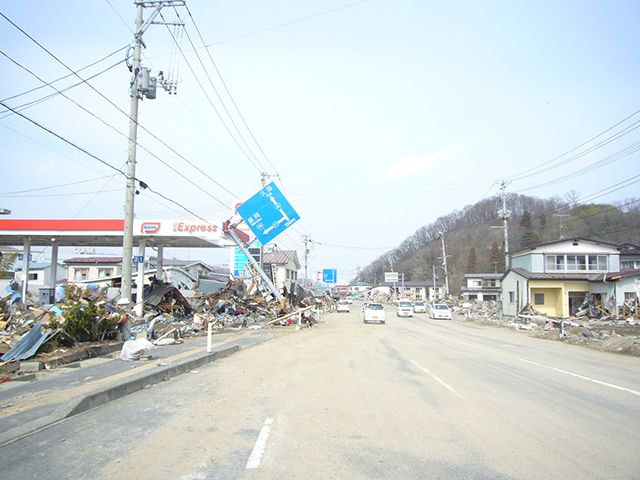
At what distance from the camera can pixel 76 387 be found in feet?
26.5

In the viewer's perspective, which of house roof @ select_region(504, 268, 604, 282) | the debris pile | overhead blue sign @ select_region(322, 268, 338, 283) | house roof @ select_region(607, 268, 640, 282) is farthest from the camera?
overhead blue sign @ select_region(322, 268, 338, 283)

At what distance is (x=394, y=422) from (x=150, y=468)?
344 cm

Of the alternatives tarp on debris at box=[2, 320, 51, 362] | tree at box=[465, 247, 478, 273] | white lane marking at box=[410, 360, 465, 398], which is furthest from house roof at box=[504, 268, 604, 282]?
tree at box=[465, 247, 478, 273]

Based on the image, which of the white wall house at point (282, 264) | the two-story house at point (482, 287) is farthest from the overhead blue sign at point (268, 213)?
the two-story house at point (482, 287)

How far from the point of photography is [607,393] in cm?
833

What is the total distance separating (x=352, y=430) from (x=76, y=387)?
566 cm

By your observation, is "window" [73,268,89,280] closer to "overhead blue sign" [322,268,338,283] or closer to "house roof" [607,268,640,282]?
"overhead blue sign" [322,268,338,283]

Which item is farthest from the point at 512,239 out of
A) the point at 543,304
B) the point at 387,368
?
the point at 387,368

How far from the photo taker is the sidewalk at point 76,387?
6.04 metres

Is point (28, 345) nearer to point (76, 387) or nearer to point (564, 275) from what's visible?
point (76, 387)

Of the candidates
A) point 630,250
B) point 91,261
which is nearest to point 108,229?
point 91,261

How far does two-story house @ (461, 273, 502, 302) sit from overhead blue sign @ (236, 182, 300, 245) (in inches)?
2572

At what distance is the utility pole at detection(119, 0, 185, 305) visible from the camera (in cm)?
1509

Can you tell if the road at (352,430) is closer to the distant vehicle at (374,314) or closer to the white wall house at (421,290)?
the distant vehicle at (374,314)
